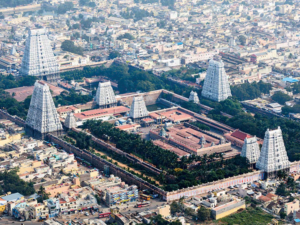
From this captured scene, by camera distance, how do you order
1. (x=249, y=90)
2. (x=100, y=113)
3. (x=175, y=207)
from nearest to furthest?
(x=175, y=207) < (x=100, y=113) < (x=249, y=90)

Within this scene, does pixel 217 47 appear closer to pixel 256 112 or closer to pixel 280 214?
pixel 256 112

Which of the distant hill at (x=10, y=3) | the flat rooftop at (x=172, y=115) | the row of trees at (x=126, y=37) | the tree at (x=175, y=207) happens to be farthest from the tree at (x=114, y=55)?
the tree at (x=175, y=207)

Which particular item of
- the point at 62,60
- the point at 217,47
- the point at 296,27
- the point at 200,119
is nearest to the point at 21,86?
the point at 62,60

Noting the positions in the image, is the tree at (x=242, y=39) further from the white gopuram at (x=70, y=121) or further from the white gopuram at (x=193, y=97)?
the white gopuram at (x=70, y=121)

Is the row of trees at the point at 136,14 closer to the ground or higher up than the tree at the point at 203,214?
higher up

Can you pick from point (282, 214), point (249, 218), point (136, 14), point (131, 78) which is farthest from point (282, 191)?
point (136, 14)

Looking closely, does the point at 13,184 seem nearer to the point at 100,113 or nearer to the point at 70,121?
the point at 70,121

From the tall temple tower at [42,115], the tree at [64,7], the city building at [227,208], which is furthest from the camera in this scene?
the tree at [64,7]
